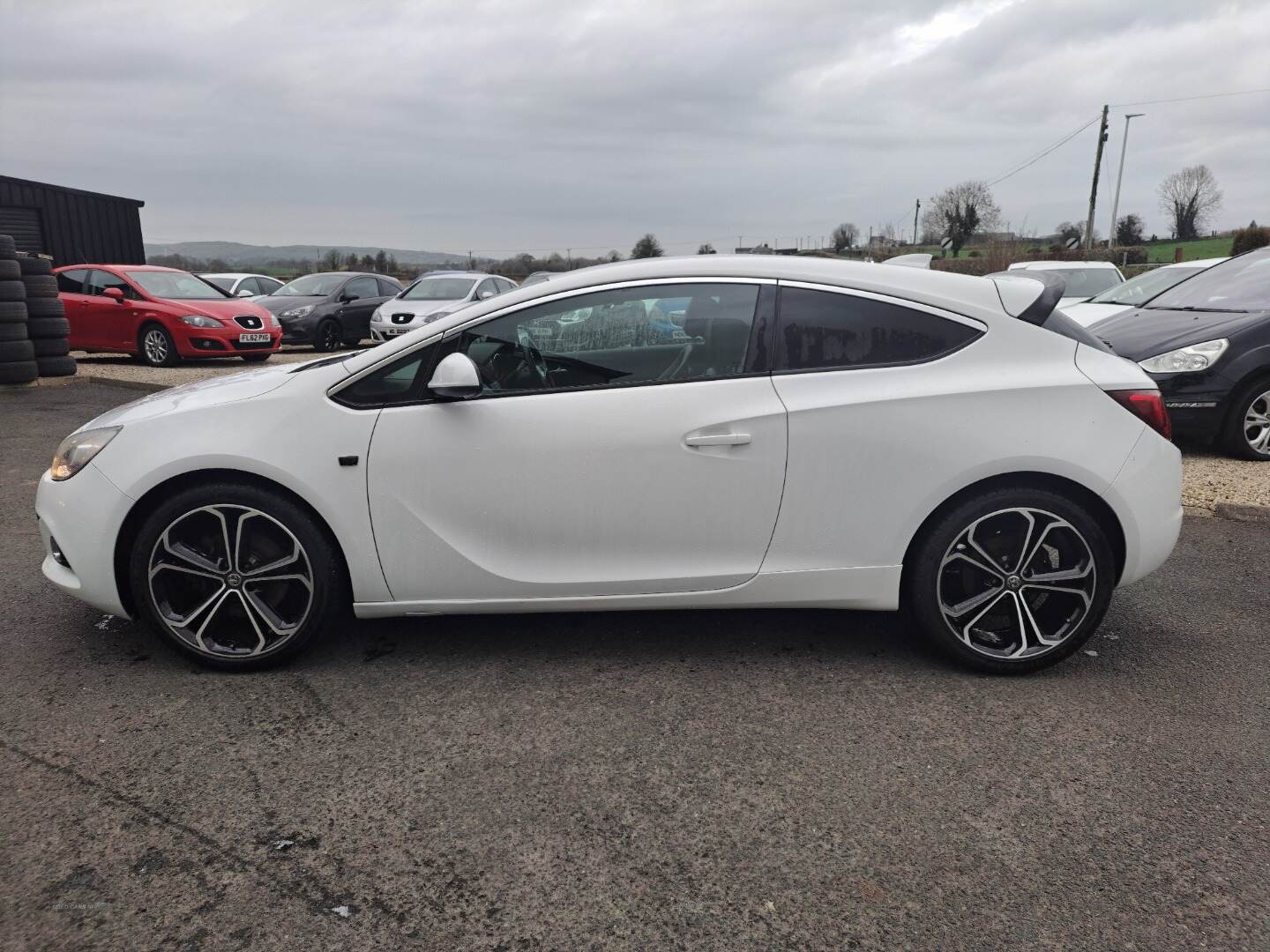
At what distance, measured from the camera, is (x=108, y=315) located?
14609 millimetres

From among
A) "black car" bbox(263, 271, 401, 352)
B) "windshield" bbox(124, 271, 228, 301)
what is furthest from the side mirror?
"black car" bbox(263, 271, 401, 352)

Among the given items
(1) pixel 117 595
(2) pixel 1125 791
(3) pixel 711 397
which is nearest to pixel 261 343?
(1) pixel 117 595

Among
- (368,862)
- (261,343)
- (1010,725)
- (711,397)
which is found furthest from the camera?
(261,343)

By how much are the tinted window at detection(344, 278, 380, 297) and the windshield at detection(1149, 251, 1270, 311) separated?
1500cm

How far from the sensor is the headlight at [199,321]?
1402 centimetres

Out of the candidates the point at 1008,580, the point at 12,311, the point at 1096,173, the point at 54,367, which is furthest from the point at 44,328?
the point at 1096,173

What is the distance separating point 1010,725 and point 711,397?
4.97ft

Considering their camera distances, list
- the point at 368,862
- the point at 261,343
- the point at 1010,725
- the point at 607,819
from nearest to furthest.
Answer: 1. the point at 368,862
2. the point at 607,819
3. the point at 1010,725
4. the point at 261,343

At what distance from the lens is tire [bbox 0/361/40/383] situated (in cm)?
1203

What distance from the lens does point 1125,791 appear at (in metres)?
2.74

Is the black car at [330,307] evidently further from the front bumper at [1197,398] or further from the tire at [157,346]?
the front bumper at [1197,398]

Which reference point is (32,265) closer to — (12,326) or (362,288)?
(12,326)

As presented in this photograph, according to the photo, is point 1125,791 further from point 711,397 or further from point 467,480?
point 467,480

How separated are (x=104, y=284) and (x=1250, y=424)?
15398 millimetres
